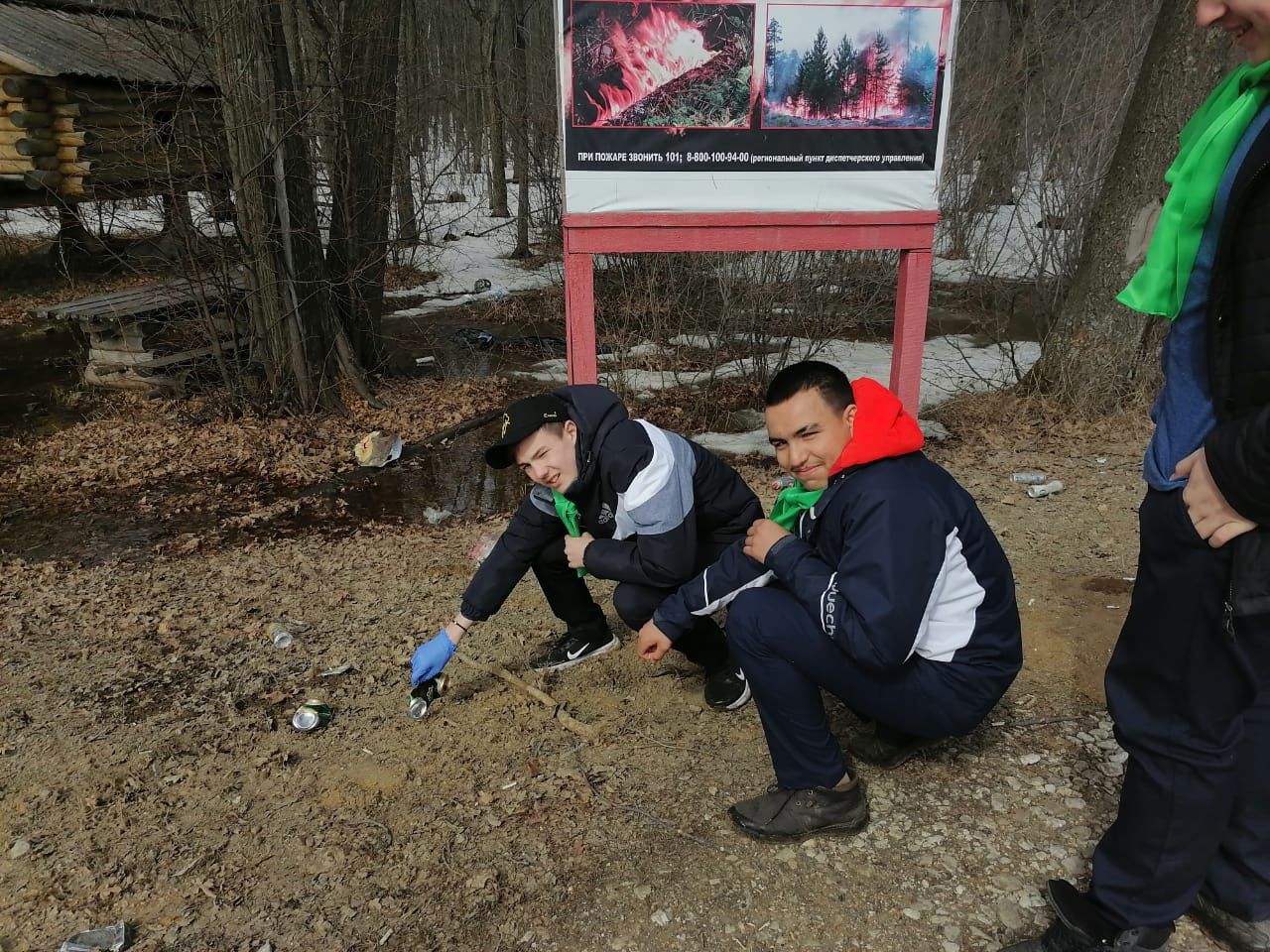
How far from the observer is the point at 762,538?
2.29 metres

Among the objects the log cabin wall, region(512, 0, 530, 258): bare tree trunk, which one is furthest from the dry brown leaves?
region(512, 0, 530, 258): bare tree trunk

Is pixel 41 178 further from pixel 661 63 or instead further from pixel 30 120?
pixel 661 63

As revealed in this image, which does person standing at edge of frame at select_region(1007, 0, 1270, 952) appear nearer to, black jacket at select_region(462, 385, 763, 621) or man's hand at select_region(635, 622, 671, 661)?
man's hand at select_region(635, 622, 671, 661)

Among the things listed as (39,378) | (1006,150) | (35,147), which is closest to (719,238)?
(39,378)

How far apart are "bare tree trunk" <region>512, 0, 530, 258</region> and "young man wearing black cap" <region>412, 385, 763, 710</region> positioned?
374 inches

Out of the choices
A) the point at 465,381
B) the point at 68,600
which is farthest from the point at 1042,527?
the point at 465,381

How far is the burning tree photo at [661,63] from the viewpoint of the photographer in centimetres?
386

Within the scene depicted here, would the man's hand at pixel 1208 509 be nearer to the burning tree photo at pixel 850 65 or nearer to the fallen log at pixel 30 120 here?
the burning tree photo at pixel 850 65

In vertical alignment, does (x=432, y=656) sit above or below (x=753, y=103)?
below

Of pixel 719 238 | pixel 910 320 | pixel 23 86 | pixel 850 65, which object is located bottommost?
pixel 910 320

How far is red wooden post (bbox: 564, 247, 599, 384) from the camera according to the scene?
4098 mm

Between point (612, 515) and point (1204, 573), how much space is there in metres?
1.62

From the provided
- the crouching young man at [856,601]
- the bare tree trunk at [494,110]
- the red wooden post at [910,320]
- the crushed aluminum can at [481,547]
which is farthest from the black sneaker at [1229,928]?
the bare tree trunk at [494,110]

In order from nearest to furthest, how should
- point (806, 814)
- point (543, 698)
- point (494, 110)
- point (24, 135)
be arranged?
point (806, 814)
point (543, 698)
point (24, 135)
point (494, 110)
